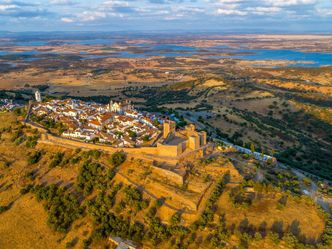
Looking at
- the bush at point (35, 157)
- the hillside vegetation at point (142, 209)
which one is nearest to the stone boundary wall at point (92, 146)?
the hillside vegetation at point (142, 209)

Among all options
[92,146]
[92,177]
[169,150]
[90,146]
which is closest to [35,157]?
[90,146]

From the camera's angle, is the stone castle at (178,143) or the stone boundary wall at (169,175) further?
the stone castle at (178,143)

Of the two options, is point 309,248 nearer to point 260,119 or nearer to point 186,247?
point 186,247

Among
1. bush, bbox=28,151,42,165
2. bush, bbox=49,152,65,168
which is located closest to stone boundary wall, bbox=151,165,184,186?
bush, bbox=49,152,65,168

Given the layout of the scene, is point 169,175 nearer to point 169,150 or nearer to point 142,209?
point 169,150

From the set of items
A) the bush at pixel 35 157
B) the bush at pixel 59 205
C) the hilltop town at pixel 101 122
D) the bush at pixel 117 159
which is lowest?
the bush at pixel 59 205

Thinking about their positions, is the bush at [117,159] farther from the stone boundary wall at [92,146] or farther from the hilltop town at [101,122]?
the hilltop town at [101,122]

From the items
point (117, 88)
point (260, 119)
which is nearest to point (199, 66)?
point (117, 88)

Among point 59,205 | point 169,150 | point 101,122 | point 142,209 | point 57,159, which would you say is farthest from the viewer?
point 101,122

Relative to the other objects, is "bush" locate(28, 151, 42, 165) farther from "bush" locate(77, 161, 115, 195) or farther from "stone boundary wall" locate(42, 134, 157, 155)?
"bush" locate(77, 161, 115, 195)
